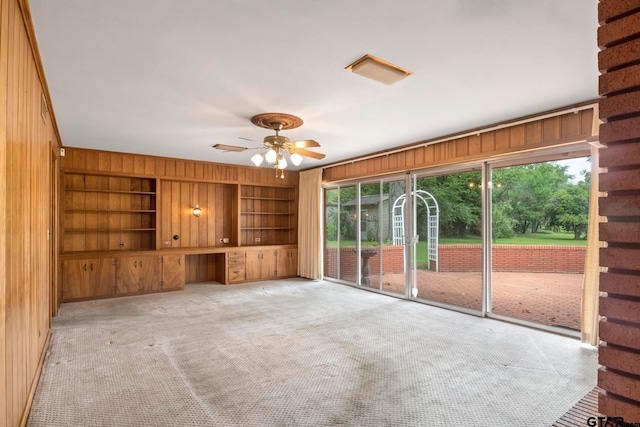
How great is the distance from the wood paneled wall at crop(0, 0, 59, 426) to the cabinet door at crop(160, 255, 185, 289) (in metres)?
3.40

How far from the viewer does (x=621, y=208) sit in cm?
103

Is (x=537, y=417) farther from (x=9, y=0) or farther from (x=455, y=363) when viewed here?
(x=9, y=0)

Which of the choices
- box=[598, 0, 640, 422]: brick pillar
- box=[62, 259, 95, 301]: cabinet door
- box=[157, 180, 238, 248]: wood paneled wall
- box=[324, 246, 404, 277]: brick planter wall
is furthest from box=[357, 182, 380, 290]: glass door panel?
box=[598, 0, 640, 422]: brick pillar

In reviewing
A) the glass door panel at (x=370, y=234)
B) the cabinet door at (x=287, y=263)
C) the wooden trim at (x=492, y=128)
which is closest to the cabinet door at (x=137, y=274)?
the cabinet door at (x=287, y=263)

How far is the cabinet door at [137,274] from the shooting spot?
19.3 ft

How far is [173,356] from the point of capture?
10.8ft

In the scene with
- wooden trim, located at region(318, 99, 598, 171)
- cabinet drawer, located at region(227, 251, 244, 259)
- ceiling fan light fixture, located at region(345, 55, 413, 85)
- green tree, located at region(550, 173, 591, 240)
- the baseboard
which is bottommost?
the baseboard

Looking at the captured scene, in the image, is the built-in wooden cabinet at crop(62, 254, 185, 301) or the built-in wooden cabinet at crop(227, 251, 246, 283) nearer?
the built-in wooden cabinet at crop(62, 254, 185, 301)

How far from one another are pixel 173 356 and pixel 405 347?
2.28 meters

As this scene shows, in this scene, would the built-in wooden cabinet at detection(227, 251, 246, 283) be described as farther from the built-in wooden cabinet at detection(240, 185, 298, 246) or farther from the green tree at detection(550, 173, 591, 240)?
the green tree at detection(550, 173, 591, 240)

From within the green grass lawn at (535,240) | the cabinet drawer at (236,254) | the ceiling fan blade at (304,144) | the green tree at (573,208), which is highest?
the ceiling fan blade at (304,144)

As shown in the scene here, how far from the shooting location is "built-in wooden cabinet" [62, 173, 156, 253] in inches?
234

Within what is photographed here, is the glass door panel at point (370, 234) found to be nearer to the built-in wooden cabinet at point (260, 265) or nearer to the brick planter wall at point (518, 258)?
the brick planter wall at point (518, 258)

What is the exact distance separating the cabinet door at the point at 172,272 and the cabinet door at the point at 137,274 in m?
0.10
